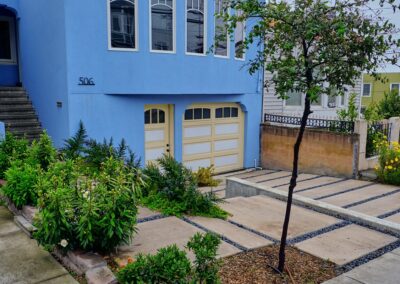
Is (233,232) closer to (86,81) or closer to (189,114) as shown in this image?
(86,81)

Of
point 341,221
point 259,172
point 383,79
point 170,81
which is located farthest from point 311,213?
point 259,172

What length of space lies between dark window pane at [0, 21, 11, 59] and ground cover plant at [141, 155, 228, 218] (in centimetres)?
839

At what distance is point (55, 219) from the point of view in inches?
152

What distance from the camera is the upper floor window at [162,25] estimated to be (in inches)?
381

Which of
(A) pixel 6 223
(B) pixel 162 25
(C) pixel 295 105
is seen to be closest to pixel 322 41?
(A) pixel 6 223

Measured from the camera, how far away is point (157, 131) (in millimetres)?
10883

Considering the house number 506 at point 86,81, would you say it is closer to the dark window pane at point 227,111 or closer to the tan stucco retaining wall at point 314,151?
the dark window pane at point 227,111

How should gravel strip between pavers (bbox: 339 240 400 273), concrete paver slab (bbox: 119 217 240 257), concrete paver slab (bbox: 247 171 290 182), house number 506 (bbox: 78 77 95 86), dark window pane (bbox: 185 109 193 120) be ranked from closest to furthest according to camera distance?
1. gravel strip between pavers (bbox: 339 240 400 273)
2. concrete paver slab (bbox: 119 217 240 257)
3. house number 506 (bbox: 78 77 95 86)
4. concrete paver slab (bbox: 247 171 290 182)
5. dark window pane (bbox: 185 109 193 120)

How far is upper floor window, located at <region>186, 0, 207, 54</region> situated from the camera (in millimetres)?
10344

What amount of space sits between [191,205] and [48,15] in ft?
22.0

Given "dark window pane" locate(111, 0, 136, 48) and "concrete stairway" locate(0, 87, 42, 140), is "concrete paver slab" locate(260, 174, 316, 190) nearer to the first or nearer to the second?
"dark window pane" locate(111, 0, 136, 48)

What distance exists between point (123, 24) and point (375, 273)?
312 inches

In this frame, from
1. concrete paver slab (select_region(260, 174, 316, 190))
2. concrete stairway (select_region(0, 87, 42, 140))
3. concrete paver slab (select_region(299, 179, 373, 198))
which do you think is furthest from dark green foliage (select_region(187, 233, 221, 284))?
concrete stairway (select_region(0, 87, 42, 140))

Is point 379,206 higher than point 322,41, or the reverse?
point 322,41
